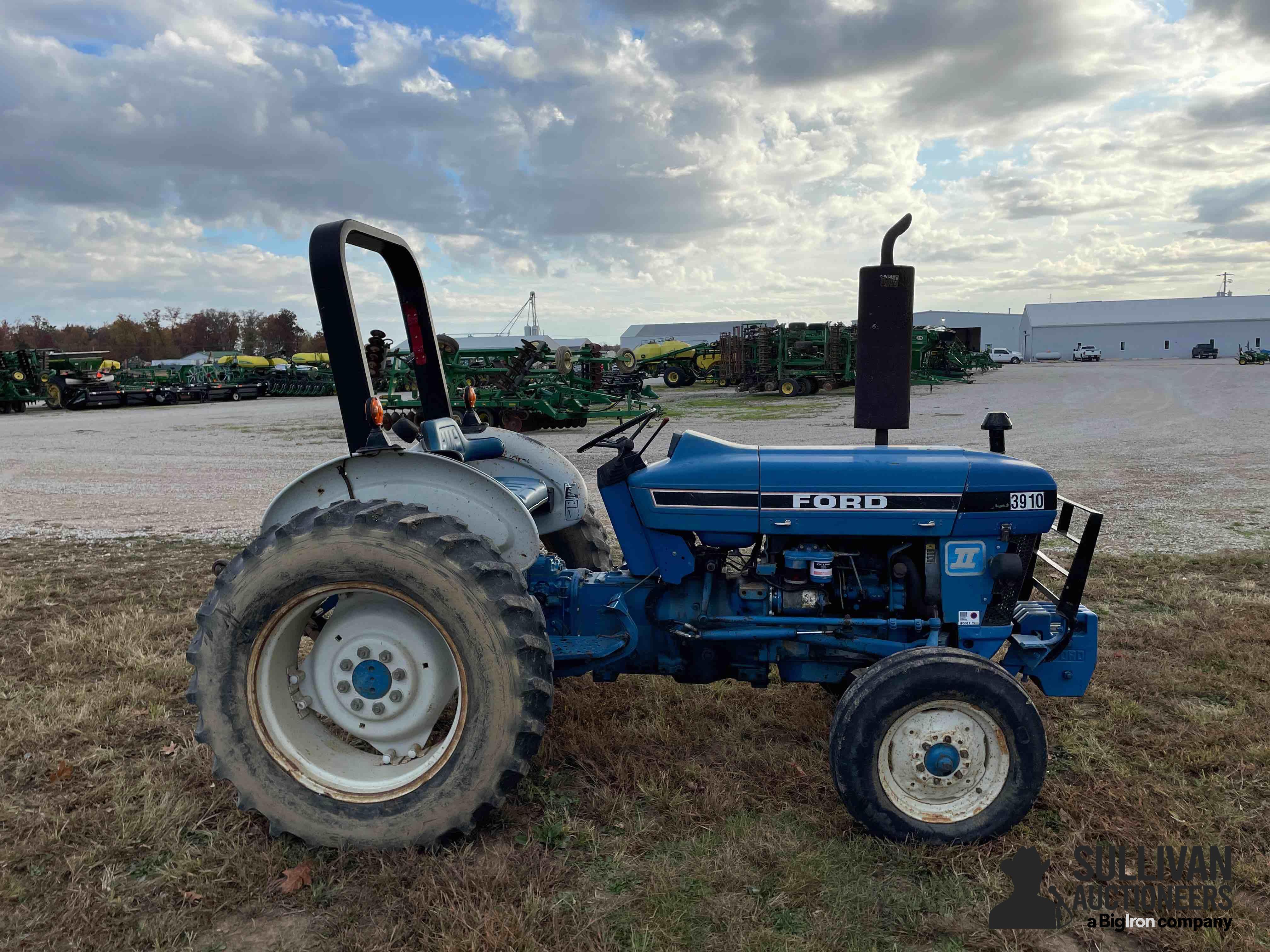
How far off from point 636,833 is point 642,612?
781 mm

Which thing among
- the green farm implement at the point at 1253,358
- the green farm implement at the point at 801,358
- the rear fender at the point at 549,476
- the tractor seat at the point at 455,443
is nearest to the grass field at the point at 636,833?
the rear fender at the point at 549,476

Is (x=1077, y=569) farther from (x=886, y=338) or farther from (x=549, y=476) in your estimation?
(x=549, y=476)

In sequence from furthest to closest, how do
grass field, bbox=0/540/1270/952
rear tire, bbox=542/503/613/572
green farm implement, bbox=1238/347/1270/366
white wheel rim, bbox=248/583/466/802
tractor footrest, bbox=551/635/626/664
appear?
green farm implement, bbox=1238/347/1270/366 → rear tire, bbox=542/503/613/572 → tractor footrest, bbox=551/635/626/664 → white wheel rim, bbox=248/583/466/802 → grass field, bbox=0/540/1270/952

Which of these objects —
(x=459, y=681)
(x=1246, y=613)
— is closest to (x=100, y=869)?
(x=459, y=681)

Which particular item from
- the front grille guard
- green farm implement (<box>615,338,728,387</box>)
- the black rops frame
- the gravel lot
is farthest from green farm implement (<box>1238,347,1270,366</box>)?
the black rops frame

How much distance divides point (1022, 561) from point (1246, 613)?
268cm

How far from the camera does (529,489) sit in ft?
11.7

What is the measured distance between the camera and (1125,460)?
10719mm

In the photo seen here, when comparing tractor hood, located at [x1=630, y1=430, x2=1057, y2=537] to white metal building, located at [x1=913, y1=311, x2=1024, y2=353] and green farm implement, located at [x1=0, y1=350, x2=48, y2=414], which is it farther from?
white metal building, located at [x1=913, y1=311, x2=1024, y2=353]

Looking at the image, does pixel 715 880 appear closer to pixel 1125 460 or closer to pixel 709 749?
pixel 709 749

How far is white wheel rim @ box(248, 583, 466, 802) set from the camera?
8.83 feet

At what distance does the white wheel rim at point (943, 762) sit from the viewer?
8.52 feet

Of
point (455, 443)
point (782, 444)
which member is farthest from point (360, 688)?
point (782, 444)

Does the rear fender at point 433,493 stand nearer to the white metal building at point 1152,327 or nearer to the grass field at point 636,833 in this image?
the grass field at point 636,833
